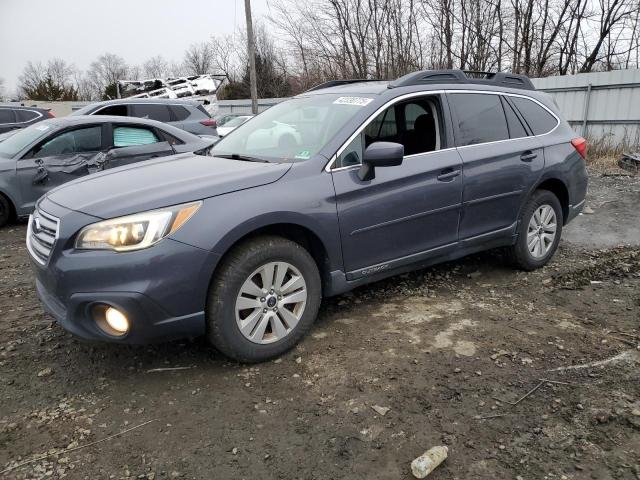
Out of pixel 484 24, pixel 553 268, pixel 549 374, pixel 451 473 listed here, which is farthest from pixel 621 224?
pixel 484 24

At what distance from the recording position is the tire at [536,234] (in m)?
4.50

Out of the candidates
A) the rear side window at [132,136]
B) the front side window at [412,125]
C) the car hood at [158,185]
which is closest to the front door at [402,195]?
the front side window at [412,125]

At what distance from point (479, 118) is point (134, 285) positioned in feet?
9.93

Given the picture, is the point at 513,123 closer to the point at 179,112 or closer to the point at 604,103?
the point at 179,112

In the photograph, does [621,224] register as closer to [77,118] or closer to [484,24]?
[77,118]

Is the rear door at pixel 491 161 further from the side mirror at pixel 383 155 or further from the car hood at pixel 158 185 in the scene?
the car hood at pixel 158 185

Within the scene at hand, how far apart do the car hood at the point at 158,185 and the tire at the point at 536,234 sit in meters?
2.38

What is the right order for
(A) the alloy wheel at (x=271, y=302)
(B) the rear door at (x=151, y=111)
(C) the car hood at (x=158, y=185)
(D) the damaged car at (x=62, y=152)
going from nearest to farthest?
(C) the car hood at (x=158, y=185) < (A) the alloy wheel at (x=271, y=302) < (D) the damaged car at (x=62, y=152) < (B) the rear door at (x=151, y=111)

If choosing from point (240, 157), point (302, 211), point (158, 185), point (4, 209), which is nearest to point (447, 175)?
point (302, 211)

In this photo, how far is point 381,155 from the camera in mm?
3242

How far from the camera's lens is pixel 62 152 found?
6.91 metres

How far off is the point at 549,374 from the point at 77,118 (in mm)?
6704

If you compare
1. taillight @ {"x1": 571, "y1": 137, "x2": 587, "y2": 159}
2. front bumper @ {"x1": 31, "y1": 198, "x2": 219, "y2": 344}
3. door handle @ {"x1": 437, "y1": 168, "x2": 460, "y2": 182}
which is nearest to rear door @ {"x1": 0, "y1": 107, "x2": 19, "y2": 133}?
front bumper @ {"x1": 31, "y1": 198, "x2": 219, "y2": 344}

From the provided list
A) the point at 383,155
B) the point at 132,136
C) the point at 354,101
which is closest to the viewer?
the point at 383,155
